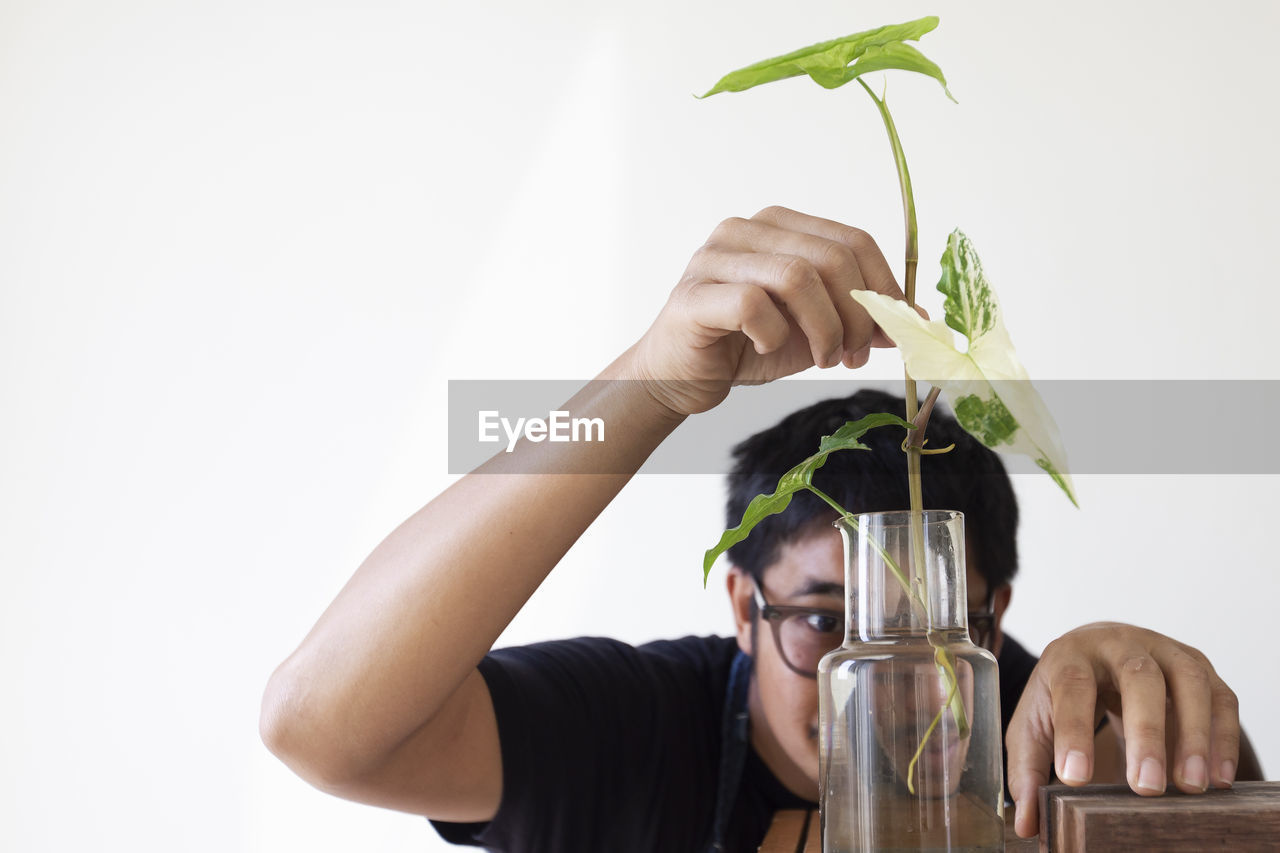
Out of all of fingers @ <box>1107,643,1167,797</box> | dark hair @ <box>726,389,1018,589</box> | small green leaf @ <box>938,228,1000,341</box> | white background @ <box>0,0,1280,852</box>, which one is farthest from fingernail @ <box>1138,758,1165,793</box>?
white background @ <box>0,0,1280,852</box>

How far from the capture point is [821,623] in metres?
0.84

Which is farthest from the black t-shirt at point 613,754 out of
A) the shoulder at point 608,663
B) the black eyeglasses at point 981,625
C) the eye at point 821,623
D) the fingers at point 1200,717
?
the fingers at point 1200,717

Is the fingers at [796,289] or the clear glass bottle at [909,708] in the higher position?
the fingers at [796,289]

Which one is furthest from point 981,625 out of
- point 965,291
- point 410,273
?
point 410,273

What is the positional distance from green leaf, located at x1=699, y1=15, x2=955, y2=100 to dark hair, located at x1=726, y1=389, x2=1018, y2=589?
1.63 feet

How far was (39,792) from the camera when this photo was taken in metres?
1.64

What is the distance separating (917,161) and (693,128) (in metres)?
0.34

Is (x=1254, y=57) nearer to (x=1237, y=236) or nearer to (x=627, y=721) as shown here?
(x=1237, y=236)

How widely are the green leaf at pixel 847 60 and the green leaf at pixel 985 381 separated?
0.42 feet

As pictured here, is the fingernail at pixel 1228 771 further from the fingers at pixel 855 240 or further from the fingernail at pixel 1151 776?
the fingers at pixel 855 240

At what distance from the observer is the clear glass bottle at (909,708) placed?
1.30 feet

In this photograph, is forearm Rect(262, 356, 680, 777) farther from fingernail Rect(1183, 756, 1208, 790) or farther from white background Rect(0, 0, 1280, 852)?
white background Rect(0, 0, 1280, 852)

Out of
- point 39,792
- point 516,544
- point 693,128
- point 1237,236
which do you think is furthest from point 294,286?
point 1237,236

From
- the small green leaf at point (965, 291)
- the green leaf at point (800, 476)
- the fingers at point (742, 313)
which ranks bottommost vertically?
the green leaf at point (800, 476)
